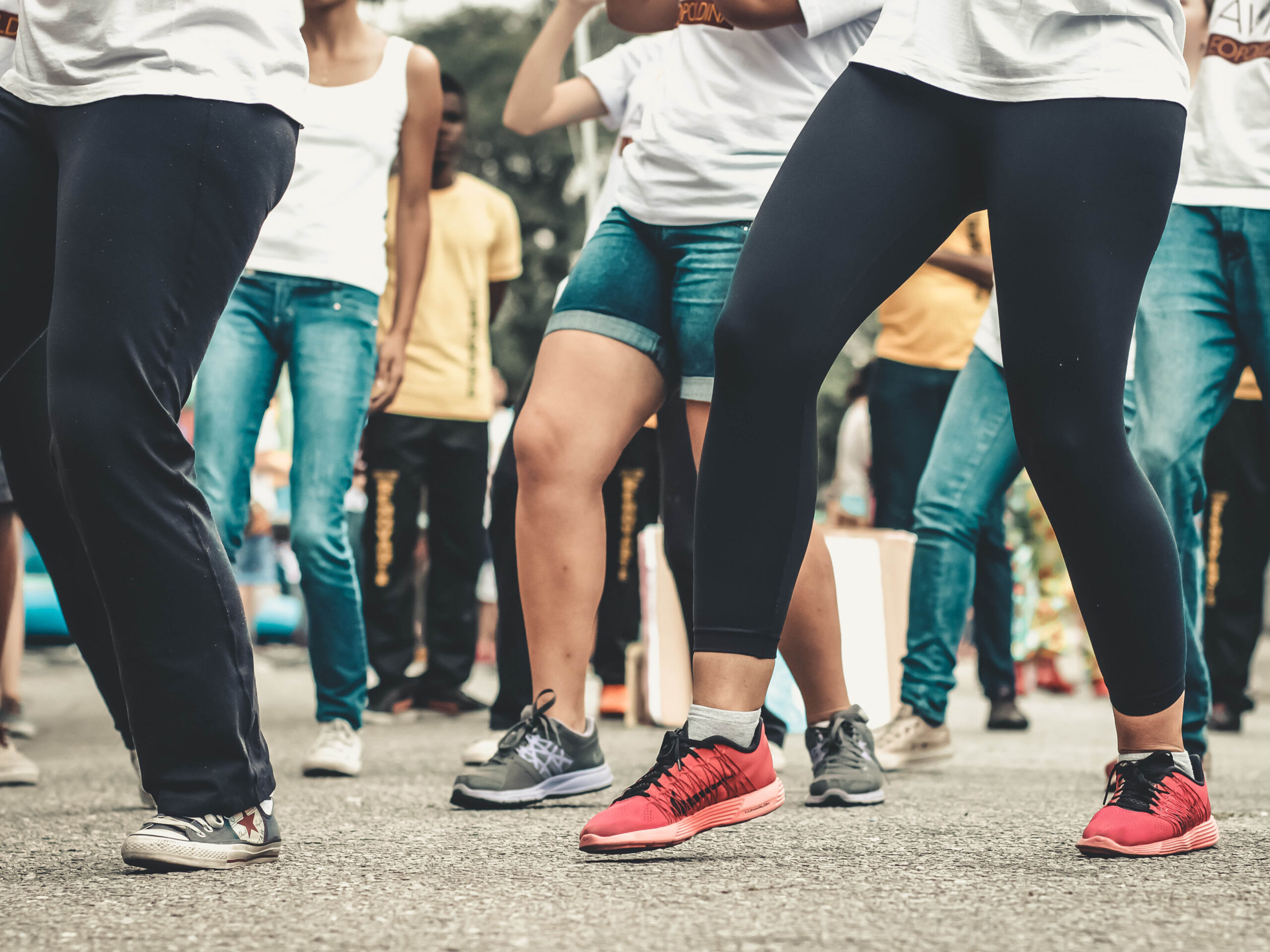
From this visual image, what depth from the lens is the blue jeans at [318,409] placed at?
12.4ft

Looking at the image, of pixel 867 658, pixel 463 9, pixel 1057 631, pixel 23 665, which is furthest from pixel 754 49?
A: pixel 463 9

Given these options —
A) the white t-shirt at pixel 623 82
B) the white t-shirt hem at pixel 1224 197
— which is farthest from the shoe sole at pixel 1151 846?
the white t-shirt at pixel 623 82

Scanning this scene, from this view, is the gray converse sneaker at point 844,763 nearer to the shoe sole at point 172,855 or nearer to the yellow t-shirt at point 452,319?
the shoe sole at point 172,855

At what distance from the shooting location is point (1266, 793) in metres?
3.40

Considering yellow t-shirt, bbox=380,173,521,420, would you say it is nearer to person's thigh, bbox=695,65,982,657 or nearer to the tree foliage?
person's thigh, bbox=695,65,982,657

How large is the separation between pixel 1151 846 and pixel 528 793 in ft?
3.77

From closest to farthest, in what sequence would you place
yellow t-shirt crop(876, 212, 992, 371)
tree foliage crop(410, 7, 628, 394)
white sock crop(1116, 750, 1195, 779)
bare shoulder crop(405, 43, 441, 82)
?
white sock crop(1116, 750, 1195, 779) → bare shoulder crop(405, 43, 441, 82) → yellow t-shirt crop(876, 212, 992, 371) → tree foliage crop(410, 7, 628, 394)

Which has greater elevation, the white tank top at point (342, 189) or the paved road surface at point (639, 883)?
the white tank top at point (342, 189)

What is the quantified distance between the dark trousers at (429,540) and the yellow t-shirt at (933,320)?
64.3 inches

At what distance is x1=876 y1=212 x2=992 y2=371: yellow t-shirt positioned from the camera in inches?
221

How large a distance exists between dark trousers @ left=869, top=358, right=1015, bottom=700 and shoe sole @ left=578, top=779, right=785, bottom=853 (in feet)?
11.2

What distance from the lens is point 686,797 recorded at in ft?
7.23

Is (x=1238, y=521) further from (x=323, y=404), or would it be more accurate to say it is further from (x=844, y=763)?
(x=323, y=404)

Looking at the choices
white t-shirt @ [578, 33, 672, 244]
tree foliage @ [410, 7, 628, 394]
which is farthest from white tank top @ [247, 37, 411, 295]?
tree foliage @ [410, 7, 628, 394]
